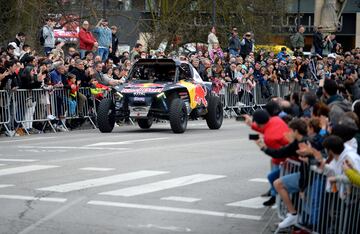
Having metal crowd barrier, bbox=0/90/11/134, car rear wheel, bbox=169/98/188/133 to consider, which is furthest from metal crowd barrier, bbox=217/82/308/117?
metal crowd barrier, bbox=0/90/11/134

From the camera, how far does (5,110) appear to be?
24297 mm

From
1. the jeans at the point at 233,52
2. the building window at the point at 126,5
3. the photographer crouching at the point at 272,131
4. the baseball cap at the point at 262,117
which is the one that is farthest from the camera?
the building window at the point at 126,5

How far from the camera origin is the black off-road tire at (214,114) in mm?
26406

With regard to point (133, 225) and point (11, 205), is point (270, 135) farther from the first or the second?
Answer: point (11, 205)

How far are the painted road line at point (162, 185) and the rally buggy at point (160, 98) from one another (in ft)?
27.2

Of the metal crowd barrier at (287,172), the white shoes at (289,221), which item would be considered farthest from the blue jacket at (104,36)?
the white shoes at (289,221)

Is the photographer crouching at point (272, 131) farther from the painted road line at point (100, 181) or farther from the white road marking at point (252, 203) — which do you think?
the painted road line at point (100, 181)

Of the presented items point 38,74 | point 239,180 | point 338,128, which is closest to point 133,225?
point 338,128

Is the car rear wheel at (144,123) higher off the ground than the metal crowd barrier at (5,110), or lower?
lower

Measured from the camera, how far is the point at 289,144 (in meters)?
10.9

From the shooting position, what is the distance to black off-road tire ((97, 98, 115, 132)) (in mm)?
24584

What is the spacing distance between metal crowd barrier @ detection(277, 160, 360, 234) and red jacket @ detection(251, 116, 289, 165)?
78 cm

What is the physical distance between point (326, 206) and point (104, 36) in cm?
2206

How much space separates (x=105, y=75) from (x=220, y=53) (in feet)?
26.7
